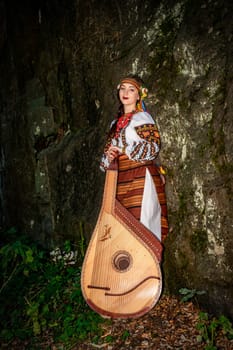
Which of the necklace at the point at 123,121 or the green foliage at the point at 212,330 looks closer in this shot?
the green foliage at the point at 212,330

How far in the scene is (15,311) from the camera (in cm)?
337

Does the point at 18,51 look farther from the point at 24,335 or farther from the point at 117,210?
the point at 24,335

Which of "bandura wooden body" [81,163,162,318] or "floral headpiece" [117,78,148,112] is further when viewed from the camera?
"floral headpiece" [117,78,148,112]

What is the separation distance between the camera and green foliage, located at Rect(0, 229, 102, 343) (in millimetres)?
3064

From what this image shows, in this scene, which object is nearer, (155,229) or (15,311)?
(155,229)

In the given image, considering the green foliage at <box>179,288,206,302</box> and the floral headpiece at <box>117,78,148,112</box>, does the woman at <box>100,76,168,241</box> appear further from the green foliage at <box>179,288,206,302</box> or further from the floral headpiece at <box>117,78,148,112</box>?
the green foliage at <box>179,288,206,302</box>

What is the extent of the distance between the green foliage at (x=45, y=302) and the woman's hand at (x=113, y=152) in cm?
134

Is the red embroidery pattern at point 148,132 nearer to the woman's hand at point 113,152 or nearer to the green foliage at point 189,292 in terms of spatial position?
the woman's hand at point 113,152

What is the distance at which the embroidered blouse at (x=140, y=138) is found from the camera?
2.93 metres

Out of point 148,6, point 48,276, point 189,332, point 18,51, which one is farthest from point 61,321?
point 18,51

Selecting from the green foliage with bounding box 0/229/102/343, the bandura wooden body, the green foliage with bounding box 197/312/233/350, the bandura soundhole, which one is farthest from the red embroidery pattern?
the green foliage with bounding box 0/229/102/343

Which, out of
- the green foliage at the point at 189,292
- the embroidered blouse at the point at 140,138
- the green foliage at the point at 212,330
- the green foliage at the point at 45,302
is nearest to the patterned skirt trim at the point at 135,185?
the embroidered blouse at the point at 140,138

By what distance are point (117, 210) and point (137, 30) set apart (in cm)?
207

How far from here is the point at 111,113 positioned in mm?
3812
